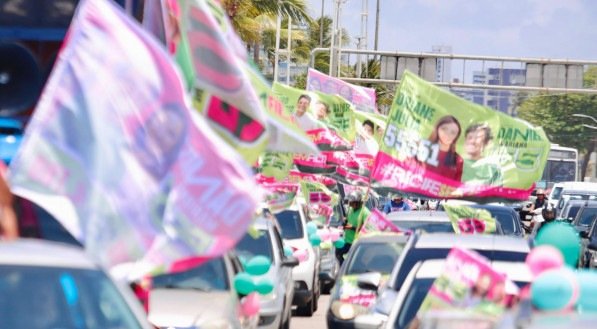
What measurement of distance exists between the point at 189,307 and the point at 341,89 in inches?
1124

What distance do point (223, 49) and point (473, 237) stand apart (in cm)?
307

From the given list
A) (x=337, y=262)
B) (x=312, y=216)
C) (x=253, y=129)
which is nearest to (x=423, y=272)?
(x=253, y=129)

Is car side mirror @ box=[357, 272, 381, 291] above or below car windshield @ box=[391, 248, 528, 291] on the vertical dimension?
below

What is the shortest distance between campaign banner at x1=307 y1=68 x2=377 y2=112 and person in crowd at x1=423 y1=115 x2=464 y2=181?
66.0ft

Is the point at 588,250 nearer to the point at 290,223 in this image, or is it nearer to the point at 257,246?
→ the point at 290,223

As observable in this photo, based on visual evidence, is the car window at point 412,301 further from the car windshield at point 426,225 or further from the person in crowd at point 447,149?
the car windshield at point 426,225

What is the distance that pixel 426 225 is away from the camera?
18.3 metres

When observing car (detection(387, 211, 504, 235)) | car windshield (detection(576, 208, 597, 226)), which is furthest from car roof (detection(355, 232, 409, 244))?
car windshield (detection(576, 208, 597, 226))

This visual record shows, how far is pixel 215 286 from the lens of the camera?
11789mm

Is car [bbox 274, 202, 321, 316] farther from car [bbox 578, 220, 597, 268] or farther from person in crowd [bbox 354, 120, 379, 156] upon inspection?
person in crowd [bbox 354, 120, 379, 156]

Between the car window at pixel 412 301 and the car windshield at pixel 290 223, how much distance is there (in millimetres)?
11453

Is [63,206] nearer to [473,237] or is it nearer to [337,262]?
[473,237]

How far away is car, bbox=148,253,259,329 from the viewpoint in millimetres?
10382

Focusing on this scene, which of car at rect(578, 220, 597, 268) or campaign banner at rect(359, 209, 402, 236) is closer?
campaign banner at rect(359, 209, 402, 236)
